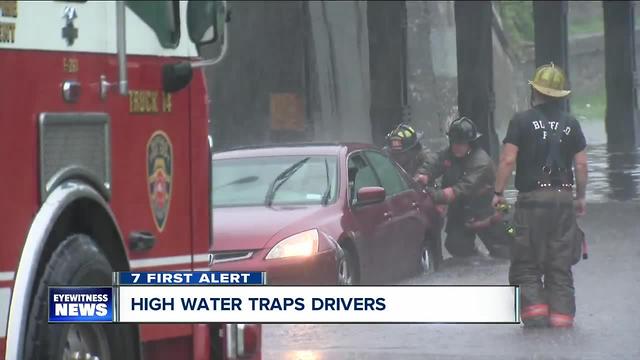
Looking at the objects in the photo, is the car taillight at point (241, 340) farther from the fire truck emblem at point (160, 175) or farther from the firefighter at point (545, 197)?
the firefighter at point (545, 197)

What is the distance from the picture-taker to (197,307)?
5695mm

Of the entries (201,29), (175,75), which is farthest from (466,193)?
(175,75)

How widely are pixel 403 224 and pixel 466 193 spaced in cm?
49

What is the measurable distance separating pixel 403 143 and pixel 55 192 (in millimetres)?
8029

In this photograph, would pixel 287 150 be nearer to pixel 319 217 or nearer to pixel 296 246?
pixel 319 217

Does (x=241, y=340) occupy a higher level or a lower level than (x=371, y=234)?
higher

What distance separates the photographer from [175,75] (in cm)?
648

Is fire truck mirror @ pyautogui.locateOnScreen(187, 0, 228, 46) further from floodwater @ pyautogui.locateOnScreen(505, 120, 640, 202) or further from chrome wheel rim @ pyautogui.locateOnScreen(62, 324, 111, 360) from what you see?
floodwater @ pyautogui.locateOnScreen(505, 120, 640, 202)

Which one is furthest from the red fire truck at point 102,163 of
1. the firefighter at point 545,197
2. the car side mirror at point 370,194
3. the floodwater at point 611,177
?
the floodwater at point 611,177

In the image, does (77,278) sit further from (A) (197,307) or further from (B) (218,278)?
(B) (218,278)

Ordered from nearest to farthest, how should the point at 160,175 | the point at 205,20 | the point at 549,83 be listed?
the point at 160,175
the point at 205,20
the point at 549,83

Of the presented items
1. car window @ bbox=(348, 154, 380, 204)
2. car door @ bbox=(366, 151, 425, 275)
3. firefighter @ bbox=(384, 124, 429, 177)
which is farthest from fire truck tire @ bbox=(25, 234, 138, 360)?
firefighter @ bbox=(384, 124, 429, 177)

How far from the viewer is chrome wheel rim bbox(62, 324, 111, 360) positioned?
Result: 5561 mm

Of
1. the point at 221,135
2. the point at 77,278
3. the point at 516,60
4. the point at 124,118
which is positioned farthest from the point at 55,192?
the point at 516,60
